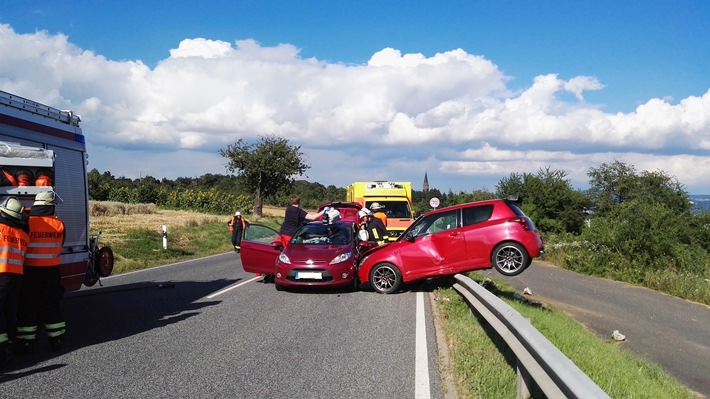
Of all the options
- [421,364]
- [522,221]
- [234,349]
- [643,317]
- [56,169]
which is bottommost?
[643,317]

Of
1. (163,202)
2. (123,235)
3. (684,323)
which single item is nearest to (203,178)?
(163,202)

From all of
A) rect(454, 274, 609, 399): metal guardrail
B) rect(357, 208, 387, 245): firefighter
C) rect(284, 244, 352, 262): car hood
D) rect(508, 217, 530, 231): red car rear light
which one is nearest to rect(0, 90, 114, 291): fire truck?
rect(284, 244, 352, 262): car hood

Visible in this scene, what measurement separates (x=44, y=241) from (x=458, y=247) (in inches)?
287

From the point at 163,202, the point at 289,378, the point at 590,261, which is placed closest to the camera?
the point at 289,378

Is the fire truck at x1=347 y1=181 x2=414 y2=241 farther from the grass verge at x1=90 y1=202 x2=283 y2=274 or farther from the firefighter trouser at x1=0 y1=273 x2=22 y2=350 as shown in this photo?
the firefighter trouser at x1=0 y1=273 x2=22 y2=350

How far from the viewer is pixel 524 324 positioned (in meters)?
5.34

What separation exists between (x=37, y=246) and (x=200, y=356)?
213 centimetres

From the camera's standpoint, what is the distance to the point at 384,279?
38.9 feet

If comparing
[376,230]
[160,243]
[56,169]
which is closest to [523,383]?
[56,169]

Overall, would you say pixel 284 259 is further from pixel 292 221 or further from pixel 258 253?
pixel 292 221

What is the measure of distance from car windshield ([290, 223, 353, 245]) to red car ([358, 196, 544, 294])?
1.03 metres

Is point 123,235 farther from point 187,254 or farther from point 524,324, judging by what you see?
point 524,324

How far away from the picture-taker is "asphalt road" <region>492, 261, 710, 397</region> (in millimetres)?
9102

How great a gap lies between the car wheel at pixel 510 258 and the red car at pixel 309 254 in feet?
9.44
